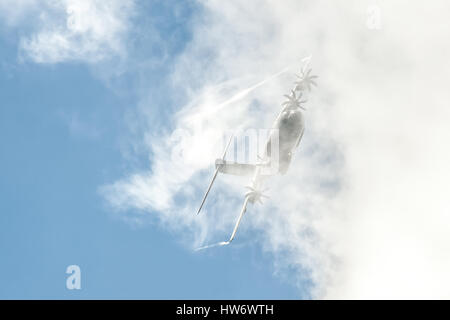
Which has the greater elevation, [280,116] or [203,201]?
[280,116]

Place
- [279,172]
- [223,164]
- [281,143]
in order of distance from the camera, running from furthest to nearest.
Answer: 1. [223,164]
2. [279,172]
3. [281,143]

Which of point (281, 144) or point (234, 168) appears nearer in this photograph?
point (281, 144)

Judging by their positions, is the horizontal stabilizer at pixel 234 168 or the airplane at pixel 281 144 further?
the horizontal stabilizer at pixel 234 168

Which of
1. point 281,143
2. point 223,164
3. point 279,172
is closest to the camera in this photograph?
point 281,143

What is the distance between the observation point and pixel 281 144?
63.5 m

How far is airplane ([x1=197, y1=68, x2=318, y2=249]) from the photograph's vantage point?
205ft

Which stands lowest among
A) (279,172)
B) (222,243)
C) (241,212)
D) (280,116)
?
(222,243)

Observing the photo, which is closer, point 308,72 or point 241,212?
point 308,72

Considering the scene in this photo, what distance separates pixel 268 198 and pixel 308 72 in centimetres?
2276

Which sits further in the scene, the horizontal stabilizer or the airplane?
the horizontal stabilizer

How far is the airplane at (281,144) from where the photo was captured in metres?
62.5

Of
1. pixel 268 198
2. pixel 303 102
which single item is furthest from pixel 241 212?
pixel 303 102

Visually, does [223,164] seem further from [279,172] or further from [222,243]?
[222,243]

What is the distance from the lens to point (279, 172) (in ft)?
223
